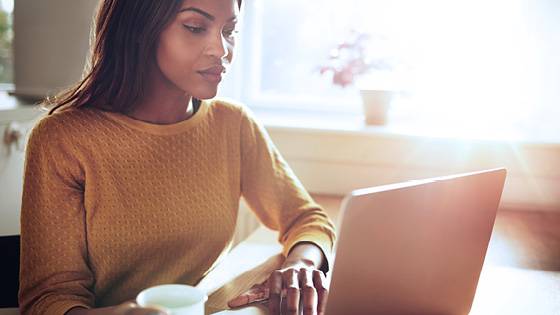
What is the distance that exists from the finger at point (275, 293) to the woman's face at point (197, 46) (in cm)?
37

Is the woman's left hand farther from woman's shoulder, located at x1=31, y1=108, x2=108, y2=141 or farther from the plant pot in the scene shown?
the plant pot

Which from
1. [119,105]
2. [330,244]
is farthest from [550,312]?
[119,105]

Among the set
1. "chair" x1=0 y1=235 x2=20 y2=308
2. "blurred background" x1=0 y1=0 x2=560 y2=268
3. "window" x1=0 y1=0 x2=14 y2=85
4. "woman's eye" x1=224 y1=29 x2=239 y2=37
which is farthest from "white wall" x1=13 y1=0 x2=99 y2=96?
"chair" x1=0 y1=235 x2=20 y2=308

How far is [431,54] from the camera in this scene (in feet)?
6.32

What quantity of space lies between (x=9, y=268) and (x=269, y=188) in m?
0.54

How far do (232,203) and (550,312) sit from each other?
0.63m

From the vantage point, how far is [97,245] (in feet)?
3.36

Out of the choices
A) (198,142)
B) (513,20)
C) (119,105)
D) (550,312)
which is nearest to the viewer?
(550,312)

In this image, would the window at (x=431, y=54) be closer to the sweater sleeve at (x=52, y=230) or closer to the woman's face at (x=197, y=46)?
the woman's face at (x=197, y=46)

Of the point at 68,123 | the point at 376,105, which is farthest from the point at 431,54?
the point at 68,123

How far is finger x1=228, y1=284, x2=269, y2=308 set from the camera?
905mm

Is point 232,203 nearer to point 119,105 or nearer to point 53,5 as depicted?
point 119,105

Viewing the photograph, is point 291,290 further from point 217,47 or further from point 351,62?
point 351,62

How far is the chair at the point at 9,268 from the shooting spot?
3.27 ft
